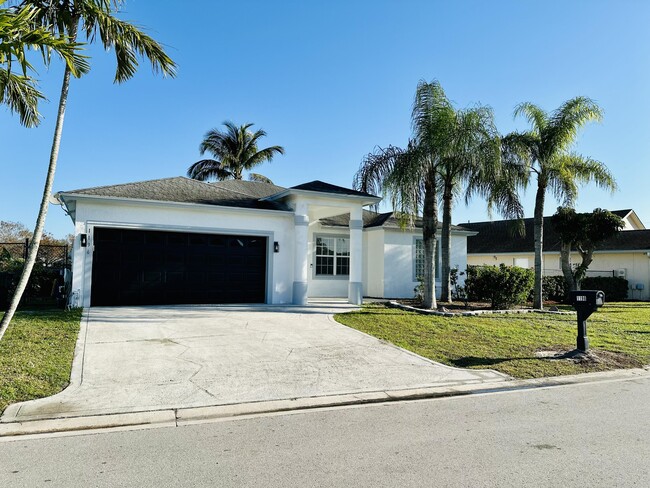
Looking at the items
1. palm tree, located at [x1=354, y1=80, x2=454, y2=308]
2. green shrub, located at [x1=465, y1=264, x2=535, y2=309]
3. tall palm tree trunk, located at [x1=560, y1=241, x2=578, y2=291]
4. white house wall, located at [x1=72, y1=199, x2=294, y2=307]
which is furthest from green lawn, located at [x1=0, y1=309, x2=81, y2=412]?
tall palm tree trunk, located at [x1=560, y1=241, x2=578, y2=291]

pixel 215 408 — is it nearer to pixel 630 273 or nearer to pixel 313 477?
pixel 313 477

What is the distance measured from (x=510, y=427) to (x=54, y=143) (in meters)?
8.14

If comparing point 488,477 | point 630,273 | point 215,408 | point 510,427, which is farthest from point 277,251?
point 630,273

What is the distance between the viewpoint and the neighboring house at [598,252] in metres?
26.2

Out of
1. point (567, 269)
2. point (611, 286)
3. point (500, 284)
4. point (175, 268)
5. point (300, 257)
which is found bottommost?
point (611, 286)

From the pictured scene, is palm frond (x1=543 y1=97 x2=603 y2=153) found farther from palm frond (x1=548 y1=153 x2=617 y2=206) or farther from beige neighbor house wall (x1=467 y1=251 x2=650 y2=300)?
A: beige neighbor house wall (x1=467 y1=251 x2=650 y2=300)

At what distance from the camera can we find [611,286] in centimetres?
2539

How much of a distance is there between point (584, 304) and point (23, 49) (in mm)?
10455

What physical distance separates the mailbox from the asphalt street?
3.33 metres

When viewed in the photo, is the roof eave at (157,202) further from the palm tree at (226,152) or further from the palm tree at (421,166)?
the palm tree at (226,152)

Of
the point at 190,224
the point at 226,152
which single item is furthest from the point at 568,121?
the point at 226,152

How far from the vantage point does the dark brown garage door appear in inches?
552

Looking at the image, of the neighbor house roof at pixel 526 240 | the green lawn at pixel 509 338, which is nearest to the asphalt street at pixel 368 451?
the green lawn at pixel 509 338

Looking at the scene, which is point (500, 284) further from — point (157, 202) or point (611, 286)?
point (611, 286)
